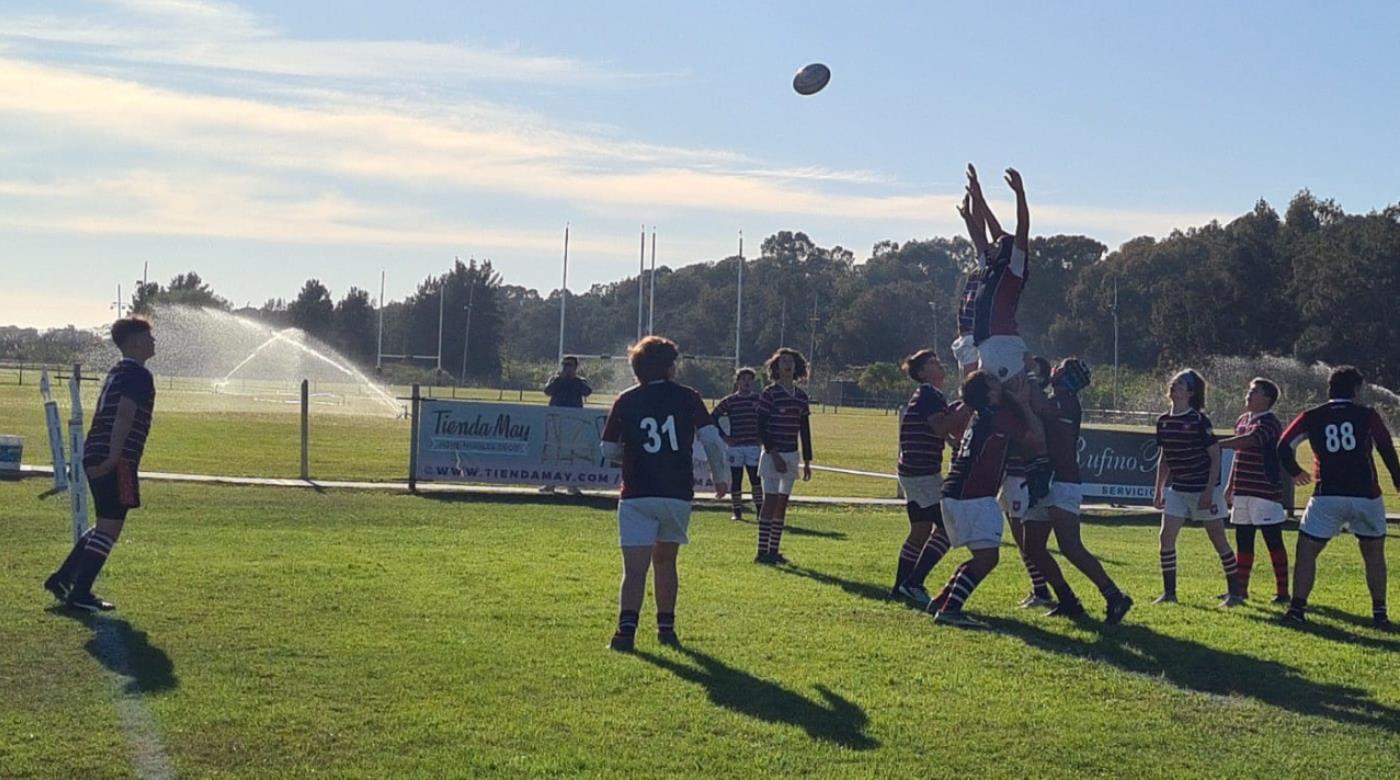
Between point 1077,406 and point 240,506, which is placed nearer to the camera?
point 1077,406

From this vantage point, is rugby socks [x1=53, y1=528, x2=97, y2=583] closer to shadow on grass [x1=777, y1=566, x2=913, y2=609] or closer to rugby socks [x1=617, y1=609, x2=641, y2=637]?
rugby socks [x1=617, y1=609, x2=641, y2=637]

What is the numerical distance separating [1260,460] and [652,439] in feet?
19.9

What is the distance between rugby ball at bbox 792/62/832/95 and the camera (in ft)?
50.2

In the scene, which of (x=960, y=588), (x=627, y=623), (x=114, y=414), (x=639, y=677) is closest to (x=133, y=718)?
(x=639, y=677)

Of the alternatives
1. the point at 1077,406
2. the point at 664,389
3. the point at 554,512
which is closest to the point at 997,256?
the point at 1077,406

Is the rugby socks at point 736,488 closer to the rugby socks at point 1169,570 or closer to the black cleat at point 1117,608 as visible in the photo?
the rugby socks at point 1169,570

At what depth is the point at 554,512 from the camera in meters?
19.9

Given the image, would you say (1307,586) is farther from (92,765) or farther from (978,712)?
(92,765)

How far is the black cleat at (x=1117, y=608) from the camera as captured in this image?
35.7ft

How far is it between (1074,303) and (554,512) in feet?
298

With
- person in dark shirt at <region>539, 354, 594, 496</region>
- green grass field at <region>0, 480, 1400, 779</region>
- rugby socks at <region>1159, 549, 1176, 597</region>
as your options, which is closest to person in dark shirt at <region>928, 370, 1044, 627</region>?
green grass field at <region>0, 480, 1400, 779</region>

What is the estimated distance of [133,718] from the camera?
715 centimetres

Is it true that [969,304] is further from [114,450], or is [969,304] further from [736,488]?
[736,488]

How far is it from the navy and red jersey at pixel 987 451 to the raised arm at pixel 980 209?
1214mm
